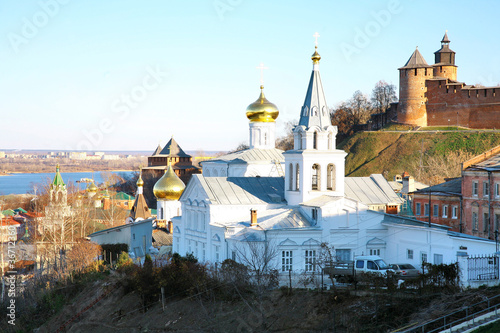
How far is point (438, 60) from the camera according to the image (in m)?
72.6

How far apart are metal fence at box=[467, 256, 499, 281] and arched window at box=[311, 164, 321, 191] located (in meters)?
10.4

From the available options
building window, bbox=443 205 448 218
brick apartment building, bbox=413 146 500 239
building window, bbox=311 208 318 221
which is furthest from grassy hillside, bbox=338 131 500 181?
building window, bbox=311 208 318 221

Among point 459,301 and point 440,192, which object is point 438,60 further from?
point 459,301

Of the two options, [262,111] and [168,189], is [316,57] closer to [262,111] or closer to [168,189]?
[262,111]

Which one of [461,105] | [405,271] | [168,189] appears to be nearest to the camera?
[405,271]

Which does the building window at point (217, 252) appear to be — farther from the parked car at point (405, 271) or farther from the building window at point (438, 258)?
the building window at point (438, 258)

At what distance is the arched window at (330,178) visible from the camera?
30547 millimetres

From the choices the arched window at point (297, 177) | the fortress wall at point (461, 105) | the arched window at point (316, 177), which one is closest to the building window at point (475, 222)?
the arched window at point (316, 177)

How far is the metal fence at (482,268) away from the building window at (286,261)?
26.9 ft

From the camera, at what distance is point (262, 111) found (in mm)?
A: 38562


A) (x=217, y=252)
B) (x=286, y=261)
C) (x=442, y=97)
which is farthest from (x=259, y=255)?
(x=442, y=97)

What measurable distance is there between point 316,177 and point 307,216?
2.22 m

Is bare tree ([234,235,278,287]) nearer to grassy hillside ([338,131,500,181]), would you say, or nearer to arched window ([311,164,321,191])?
arched window ([311,164,321,191])

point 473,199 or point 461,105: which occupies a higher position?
point 461,105
